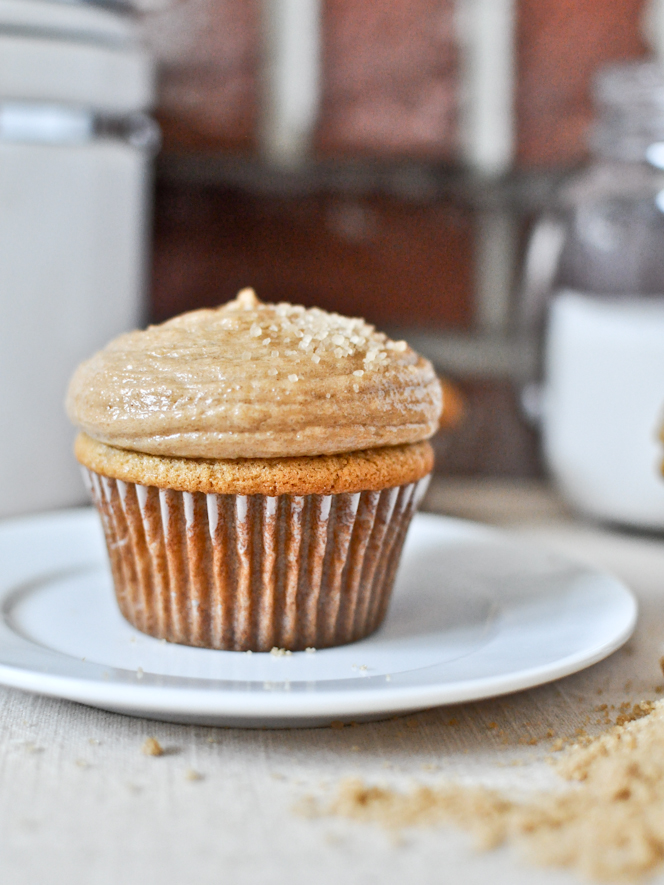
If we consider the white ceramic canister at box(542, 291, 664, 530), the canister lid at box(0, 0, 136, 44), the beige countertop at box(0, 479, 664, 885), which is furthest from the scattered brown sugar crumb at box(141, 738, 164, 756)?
the canister lid at box(0, 0, 136, 44)

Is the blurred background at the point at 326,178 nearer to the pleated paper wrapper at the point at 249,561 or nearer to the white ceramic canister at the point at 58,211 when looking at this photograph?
the white ceramic canister at the point at 58,211

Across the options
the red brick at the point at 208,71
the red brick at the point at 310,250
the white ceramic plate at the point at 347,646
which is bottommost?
the white ceramic plate at the point at 347,646

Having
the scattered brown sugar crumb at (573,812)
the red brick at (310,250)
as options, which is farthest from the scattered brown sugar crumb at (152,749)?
the red brick at (310,250)

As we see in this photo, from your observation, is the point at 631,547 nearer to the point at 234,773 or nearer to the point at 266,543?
the point at 266,543

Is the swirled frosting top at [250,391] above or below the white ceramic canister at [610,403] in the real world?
above

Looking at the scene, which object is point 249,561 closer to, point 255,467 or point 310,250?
point 255,467

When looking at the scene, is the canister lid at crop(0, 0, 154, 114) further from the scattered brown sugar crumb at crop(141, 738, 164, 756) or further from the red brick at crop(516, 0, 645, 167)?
the scattered brown sugar crumb at crop(141, 738, 164, 756)

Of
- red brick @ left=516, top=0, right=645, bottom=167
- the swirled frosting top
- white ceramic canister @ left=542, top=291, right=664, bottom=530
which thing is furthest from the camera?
red brick @ left=516, top=0, right=645, bottom=167
